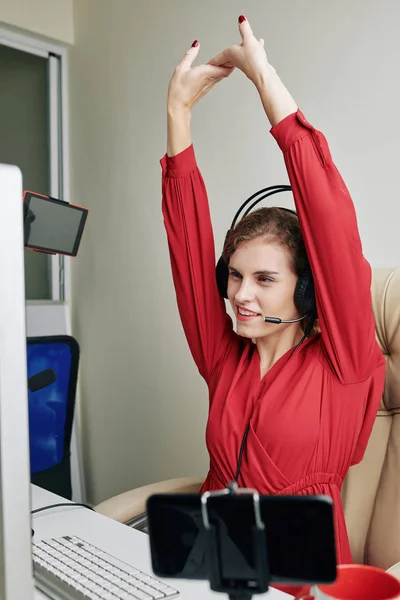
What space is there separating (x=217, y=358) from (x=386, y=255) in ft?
1.62

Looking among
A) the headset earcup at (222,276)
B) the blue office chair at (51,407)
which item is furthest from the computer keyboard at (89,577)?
the blue office chair at (51,407)

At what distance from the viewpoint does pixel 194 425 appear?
203 cm

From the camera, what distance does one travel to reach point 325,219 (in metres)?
1.07

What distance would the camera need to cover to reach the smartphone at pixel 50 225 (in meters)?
0.91

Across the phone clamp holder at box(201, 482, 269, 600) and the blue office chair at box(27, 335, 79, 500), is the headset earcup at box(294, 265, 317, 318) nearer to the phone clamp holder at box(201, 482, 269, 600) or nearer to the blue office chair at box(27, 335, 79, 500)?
the phone clamp holder at box(201, 482, 269, 600)

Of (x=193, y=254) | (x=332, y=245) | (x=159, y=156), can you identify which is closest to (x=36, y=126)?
(x=159, y=156)

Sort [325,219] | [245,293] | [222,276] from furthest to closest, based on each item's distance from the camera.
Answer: [222,276] < [245,293] < [325,219]

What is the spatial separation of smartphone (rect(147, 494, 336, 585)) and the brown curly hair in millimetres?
850

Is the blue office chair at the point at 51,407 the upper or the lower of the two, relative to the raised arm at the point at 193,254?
lower

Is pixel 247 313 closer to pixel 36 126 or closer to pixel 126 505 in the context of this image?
pixel 126 505

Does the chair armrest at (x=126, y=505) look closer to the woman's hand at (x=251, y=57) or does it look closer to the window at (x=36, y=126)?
the woman's hand at (x=251, y=57)

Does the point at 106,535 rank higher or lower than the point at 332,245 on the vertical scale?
lower

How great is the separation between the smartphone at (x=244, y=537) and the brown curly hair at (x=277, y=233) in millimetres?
850

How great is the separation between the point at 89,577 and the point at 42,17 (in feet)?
7.63
